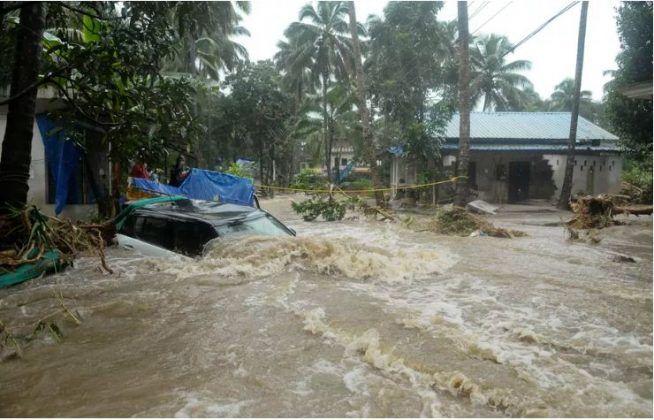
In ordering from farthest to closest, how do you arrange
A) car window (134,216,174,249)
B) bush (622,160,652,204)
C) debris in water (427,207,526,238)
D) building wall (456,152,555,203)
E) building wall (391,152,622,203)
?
1. building wall (456,152,555,203)
2. building wall (391,152,622,203)
3. bush (622,160,652,204)
4. debris in water (427,207,526,238)
5. car window (134,216,174,249)

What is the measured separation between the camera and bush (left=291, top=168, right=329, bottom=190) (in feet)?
76.8

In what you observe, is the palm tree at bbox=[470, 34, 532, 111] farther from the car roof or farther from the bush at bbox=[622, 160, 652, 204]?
the car roof

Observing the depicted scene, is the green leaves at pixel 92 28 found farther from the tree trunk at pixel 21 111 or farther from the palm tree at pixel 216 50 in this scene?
the palm tree at pixel 216 50

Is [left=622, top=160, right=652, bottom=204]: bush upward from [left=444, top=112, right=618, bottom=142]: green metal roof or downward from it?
downward

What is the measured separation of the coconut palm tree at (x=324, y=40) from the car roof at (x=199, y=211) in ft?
67.1

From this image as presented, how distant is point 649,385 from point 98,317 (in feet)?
16.5

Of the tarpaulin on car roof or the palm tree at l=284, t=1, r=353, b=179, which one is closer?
the tarpaulin on car roof

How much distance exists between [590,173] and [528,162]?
8.97 feet

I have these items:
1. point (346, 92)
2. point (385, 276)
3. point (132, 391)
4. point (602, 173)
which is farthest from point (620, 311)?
point (346, 92)

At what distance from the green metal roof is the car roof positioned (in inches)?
576

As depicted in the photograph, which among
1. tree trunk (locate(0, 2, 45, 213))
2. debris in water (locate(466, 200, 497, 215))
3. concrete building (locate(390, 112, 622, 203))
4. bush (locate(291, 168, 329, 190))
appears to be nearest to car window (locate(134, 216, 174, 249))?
tree trunk (locate(0, 2, 45, 213))

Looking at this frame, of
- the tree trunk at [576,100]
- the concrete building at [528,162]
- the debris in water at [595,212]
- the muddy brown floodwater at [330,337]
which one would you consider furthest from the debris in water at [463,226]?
the concrete building at [528,162]

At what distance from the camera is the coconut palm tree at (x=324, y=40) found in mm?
27062

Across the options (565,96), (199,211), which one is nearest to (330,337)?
(199,211)
